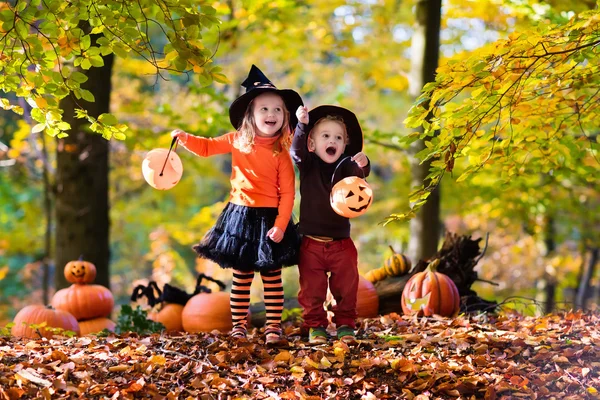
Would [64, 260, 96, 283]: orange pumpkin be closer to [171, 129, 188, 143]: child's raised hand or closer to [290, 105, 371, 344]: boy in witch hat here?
[171, 129, 188, 143]: child's raised hand

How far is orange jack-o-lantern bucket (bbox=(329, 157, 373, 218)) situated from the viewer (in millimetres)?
3746

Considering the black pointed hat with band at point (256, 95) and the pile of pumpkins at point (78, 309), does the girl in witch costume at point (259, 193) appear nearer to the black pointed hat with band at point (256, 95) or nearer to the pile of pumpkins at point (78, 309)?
the black pointed hat with band at point (256, 95)

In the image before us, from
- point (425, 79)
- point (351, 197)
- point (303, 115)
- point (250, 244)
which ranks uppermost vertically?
point (425, 79)

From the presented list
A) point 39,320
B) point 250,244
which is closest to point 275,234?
point 250,244

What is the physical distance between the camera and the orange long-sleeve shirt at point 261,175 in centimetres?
408

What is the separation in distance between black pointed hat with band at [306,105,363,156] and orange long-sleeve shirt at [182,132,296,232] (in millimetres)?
308

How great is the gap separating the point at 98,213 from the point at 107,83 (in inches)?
53.4

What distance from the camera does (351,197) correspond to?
3.75 m

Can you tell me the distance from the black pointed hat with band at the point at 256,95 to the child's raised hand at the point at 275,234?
0.72 metres

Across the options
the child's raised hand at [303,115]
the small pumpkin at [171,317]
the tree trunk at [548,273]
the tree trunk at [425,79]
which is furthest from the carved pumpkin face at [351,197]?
the tree trunk at [548,273]

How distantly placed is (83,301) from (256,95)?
2.41m

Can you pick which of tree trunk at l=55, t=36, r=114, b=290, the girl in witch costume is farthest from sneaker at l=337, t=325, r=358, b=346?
tree trunk at l=55, t=36, r=114, b=290

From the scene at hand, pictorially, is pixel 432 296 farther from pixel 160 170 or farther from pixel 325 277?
pixel 160 170

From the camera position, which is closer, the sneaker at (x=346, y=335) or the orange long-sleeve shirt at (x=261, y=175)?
the sneaker at (x=346, y=335)
